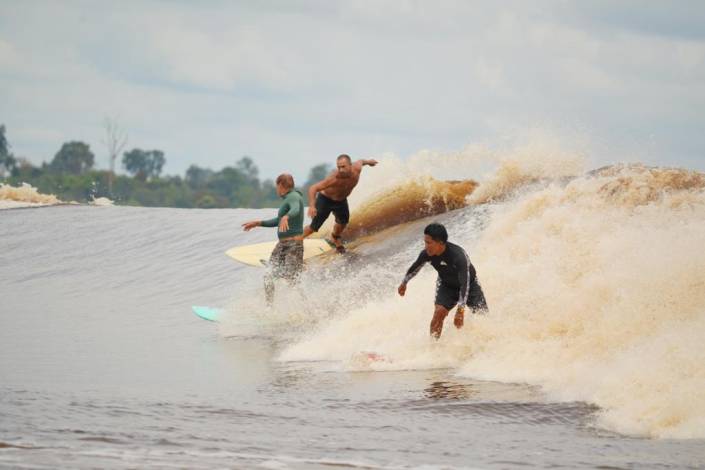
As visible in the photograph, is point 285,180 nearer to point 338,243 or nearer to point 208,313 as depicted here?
point 208,313

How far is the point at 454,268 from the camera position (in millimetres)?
10117

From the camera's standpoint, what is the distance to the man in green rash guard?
42.4ft

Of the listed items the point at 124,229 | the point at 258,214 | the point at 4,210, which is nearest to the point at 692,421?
the point at 124,229

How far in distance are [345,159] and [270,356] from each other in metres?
4.74

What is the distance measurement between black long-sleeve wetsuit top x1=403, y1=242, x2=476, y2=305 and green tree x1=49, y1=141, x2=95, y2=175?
112310 mm

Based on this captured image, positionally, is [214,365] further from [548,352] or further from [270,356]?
[548,352]

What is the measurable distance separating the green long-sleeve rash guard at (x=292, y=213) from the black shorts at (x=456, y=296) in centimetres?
314

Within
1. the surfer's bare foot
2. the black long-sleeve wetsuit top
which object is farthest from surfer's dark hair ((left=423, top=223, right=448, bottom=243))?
the surfer's bare foot

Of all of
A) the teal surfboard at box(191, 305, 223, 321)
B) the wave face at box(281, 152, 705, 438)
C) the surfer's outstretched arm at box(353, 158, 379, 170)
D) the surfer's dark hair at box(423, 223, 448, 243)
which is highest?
the surfer's outstretched arm at box(353, 158, 379, 170)

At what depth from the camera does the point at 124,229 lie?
25828 millimetres

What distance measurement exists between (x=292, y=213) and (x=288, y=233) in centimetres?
34

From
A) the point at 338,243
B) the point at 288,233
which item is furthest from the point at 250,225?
the point at 338,243

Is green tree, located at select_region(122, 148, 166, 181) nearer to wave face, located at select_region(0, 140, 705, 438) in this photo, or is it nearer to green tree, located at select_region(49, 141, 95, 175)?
green tree, located at select_region(49, 141, 95, 175)

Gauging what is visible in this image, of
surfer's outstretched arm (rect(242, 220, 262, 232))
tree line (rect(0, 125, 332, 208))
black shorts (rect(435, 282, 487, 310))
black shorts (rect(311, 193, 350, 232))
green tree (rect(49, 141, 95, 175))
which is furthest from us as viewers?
green tree (rect(49, 141, 95, 175))
